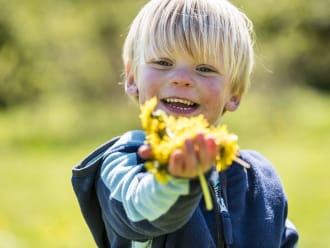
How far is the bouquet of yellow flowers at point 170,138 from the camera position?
2367 mm

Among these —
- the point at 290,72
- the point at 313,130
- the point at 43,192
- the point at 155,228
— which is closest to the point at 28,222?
the point at 43,192

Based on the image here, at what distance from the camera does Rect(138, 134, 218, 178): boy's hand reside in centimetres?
233

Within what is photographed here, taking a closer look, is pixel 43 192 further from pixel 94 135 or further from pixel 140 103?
pixel 140 103

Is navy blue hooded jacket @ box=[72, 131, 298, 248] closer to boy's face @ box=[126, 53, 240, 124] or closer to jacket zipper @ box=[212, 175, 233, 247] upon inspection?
jacket zipper @ box=[212, 175, 233, 247]

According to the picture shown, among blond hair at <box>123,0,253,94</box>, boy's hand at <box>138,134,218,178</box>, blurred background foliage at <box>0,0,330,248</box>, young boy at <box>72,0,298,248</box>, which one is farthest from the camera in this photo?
blurred background foliage at <box>0,0,330,248</box>

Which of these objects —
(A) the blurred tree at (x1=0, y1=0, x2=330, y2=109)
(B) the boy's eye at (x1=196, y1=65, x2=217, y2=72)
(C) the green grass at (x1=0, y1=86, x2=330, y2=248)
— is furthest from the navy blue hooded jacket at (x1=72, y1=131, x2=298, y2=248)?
(A) the blurred tree at (x1=0, y1=0, x2=330, y2=109)

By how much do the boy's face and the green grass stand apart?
4126 mm

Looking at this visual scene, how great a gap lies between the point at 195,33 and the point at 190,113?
0.31 metres

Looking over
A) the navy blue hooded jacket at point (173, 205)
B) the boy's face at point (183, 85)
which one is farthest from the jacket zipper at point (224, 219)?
the boy's face at point (183, 85)

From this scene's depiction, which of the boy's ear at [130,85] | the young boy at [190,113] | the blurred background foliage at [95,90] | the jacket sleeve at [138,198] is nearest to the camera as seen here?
the jacket sleeve at [138,198]

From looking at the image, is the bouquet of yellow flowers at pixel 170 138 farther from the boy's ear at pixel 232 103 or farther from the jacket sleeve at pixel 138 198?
the boy's ear at pixel 232 103

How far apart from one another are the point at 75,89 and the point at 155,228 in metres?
17.9

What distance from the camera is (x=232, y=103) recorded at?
3.71m

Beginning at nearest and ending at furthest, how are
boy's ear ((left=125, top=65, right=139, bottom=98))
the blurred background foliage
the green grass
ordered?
boy's ear ((left=125, top=65, right=139, bottom=98)) < the green grass < the blurred background foliage
